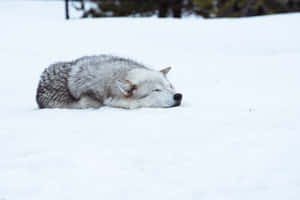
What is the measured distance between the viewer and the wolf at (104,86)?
4.70m

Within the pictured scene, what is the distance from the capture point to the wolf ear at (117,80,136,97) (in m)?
4.65

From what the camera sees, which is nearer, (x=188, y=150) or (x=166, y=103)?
(x=188, y=150)

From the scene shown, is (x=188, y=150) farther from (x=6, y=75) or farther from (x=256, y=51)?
(x=256, y=51)

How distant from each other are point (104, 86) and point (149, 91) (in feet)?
2.19

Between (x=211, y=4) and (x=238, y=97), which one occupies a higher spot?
(x=211, y=4)

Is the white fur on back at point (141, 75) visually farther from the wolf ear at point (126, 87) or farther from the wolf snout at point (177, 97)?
the wolf snout at point (177, 97)

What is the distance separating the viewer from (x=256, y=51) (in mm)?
11711

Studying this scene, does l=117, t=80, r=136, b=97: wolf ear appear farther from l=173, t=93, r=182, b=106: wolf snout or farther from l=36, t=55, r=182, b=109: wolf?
l=173, t=93, r=182, b=106: wolf snout

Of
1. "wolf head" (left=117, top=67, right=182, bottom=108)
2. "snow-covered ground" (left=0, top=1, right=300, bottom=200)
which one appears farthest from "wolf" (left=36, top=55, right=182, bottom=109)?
"snow-covered ground" (left=0, top=1, right=300, bottom=200)

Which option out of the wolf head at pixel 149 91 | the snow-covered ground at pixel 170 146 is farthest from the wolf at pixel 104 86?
the snow-covered ground at pixel 170 146

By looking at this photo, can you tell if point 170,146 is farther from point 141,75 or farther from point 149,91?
point 141,75

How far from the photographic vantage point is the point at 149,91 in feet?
15.5

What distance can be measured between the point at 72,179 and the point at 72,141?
85 centimetres

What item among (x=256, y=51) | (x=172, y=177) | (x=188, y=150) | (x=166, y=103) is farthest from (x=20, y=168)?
(x=256, y=51)
